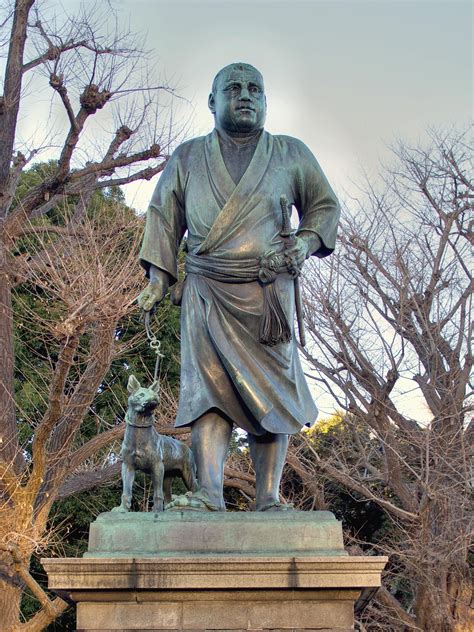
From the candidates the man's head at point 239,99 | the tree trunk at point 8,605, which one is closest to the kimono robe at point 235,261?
the man's head at point 239,99

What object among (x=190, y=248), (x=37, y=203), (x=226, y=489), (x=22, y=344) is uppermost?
(x=37, y=203)

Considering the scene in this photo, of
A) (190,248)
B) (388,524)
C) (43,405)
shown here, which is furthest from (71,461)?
(190,248)

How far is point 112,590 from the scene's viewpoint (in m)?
5.25

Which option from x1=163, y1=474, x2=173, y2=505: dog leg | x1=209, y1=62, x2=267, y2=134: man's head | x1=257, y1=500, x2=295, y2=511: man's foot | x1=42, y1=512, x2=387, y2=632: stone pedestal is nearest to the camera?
x1=42, y1=512, x2=387, y2=632: stone pedestal

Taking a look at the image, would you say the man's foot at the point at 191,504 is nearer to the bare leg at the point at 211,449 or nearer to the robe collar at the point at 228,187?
the bare leg at the point at 211,449

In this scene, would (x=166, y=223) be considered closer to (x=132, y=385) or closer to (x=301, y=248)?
(x=301, y=248)

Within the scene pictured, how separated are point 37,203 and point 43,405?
13.1ft

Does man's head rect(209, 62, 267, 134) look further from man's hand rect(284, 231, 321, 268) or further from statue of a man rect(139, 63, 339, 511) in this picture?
man's hand rect(284, 231, 321, 268)

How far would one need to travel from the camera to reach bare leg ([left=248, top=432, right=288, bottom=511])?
6.05 metres

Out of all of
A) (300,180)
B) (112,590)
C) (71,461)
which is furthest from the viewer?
(71,461)

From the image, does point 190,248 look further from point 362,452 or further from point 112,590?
point 362,452

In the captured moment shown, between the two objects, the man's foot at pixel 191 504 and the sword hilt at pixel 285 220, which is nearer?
the man's foot at pixel 191 504

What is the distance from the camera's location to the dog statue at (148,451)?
5977mm

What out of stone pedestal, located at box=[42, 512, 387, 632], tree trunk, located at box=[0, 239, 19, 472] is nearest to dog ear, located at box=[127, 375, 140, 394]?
stone pedestal, located at box=[42, 512, 387, 632]
